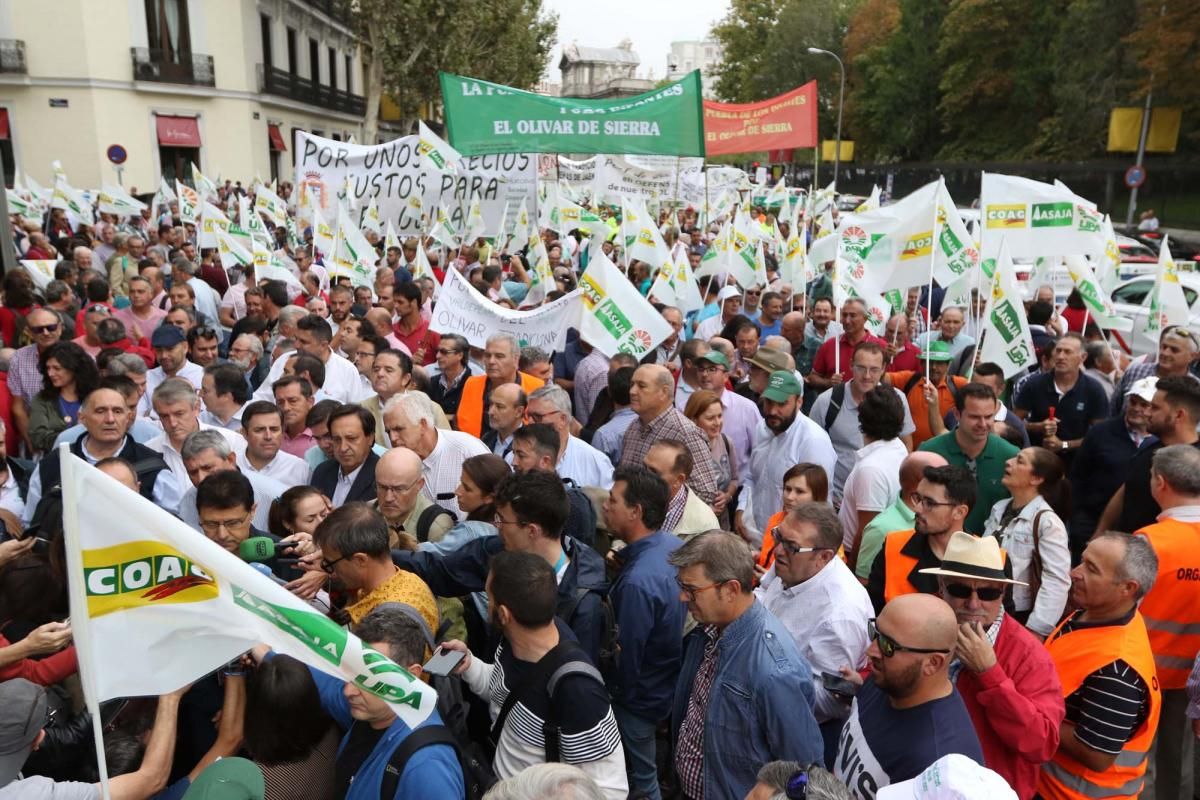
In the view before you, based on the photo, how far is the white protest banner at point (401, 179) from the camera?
40.2 ft

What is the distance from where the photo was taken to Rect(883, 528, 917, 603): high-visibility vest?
371cm

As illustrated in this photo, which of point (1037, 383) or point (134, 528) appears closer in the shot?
point (134, 528)

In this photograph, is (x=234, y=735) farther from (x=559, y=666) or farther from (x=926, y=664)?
(x=926, y=664)

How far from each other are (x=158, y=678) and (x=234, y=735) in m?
0.43

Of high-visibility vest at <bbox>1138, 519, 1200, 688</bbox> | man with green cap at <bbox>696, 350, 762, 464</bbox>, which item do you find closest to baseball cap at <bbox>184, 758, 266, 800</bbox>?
high-visibility vest at <bbox>1138, 519, 1200, 688</bbox>

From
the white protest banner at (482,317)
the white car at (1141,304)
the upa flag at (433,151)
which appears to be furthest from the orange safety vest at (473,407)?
the white car at (1141,304)

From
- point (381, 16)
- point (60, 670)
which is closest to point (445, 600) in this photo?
point (60, 670)

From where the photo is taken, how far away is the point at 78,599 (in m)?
2.12

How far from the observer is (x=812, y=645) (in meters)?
3.34

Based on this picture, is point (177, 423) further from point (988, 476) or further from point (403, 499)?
point (988, 476)

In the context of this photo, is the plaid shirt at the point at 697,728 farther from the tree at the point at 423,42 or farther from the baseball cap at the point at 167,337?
the tree at the point at 423,42

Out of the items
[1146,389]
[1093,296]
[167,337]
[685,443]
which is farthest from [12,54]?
[1146,389]

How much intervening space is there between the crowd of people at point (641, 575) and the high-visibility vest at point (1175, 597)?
0.05 feet

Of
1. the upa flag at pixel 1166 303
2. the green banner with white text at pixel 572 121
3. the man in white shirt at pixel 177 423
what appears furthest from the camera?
the green banner with white text at pixel 572 121
